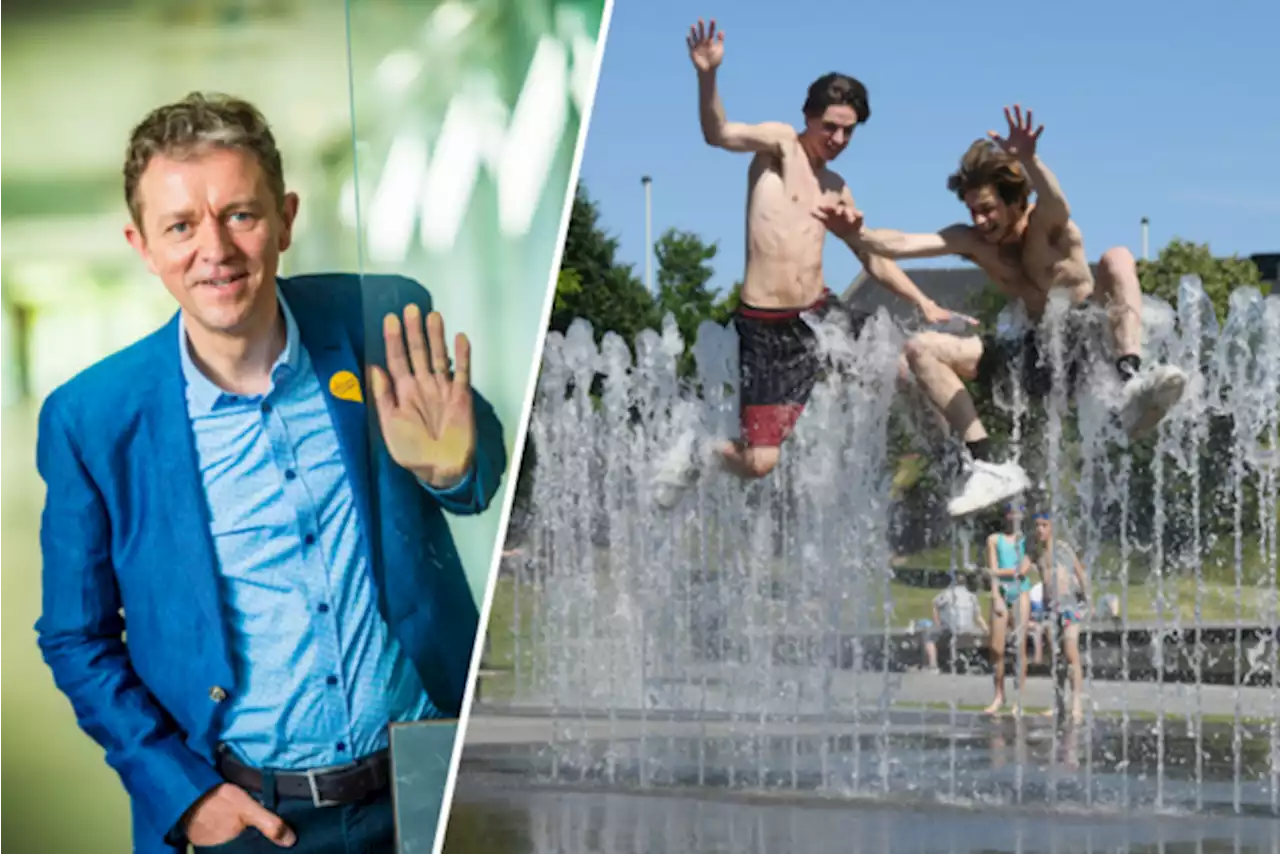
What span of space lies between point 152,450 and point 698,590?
18.6ft

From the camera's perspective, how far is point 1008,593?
762cm

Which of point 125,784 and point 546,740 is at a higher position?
point 125,784

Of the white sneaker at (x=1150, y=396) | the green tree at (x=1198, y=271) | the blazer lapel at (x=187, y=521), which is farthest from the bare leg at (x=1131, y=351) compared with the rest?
the green tree at (x=1198, y=271)

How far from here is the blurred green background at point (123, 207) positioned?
3516 millimetres

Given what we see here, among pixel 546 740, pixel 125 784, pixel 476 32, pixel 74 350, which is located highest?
pixel 476 32

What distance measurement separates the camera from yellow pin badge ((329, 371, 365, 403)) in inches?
139

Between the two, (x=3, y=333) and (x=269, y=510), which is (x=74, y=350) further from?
(x=269, y=510)

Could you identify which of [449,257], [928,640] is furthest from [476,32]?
[928,640]

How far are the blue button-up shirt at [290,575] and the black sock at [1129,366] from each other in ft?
14.1

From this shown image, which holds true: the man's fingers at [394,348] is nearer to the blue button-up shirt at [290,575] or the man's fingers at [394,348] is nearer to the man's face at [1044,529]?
the blue button-up shirt at [290,575]

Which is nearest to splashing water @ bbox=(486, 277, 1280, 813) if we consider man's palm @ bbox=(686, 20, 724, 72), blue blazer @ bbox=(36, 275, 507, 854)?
man's palm @ bbox=(686, 20, 724, 72)

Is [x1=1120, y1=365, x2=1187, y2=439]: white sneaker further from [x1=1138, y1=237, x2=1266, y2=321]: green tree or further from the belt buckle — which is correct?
[x1=1138, y1=237, x2=1266, y2=321]: green tree

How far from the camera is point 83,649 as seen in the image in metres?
3.50

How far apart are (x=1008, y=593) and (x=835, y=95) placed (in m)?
2.28
